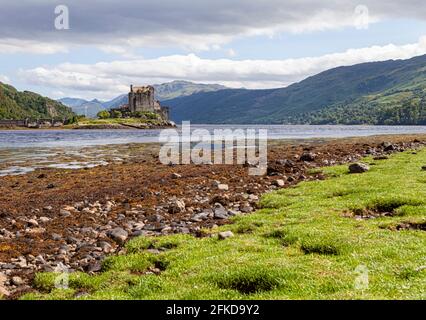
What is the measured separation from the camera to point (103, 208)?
1063 inches

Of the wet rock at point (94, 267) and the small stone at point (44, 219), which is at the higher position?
the small stone at point (44, 219)

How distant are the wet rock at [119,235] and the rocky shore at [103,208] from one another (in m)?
0.05

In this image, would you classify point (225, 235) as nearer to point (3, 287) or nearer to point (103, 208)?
point (3, 287)

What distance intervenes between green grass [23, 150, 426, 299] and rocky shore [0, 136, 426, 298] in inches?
59.7

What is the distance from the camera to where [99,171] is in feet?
155

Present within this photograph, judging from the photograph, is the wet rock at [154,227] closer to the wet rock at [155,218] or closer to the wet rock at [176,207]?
the wet rock at [155,218]

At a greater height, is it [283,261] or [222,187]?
[283,261]

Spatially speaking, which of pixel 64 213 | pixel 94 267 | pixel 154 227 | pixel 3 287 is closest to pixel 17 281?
pixel 3 287

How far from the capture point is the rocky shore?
17.6 metres

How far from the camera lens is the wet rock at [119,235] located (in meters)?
19.8

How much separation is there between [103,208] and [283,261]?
15225 mm

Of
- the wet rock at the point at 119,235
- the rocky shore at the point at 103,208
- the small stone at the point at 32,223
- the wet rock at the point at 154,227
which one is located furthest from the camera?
the small stone at the point at 32,223

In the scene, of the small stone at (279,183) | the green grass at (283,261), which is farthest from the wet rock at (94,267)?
the small stone at (279,183)

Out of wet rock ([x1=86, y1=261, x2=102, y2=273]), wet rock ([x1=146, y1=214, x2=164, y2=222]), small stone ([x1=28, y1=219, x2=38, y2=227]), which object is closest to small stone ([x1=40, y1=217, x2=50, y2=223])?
small stone ([x1=28, y1=219, x2=38, y2=227])
